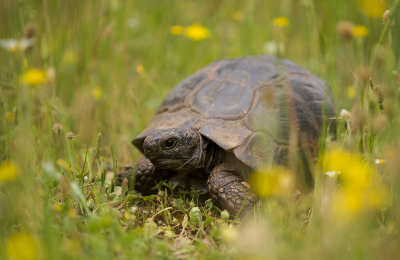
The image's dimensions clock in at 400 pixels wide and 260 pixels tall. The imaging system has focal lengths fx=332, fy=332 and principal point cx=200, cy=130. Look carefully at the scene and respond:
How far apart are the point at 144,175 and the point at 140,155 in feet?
2.20

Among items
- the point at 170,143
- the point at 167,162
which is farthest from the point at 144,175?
the point at 170,143

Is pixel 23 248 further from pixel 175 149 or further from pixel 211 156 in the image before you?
pixel 211 156

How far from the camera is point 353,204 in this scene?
1.43 m

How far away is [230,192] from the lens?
2268mm

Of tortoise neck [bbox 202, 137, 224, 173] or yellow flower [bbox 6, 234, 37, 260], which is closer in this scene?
yellow flower [bbox 6, 234, 37, 260]

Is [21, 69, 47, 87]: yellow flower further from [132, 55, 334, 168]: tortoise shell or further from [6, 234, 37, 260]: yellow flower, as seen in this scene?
[6, 234, 37, 260]: yellow flower

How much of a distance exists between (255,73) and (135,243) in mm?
1860

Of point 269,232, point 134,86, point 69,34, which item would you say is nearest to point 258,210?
point 269,232

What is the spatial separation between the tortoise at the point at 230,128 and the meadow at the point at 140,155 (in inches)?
6.1

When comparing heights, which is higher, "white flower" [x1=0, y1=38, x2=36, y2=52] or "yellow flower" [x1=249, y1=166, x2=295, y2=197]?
"white flower" [x1=0, y1=38, x2=36, y2=52]

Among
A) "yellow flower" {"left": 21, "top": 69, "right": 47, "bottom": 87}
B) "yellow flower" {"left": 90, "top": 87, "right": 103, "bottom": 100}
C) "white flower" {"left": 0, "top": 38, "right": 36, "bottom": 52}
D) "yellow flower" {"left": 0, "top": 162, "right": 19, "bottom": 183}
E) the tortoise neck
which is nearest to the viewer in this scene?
"yellow flower" {"left": 0, "top": 162, "right": 19, "bottom": 183}

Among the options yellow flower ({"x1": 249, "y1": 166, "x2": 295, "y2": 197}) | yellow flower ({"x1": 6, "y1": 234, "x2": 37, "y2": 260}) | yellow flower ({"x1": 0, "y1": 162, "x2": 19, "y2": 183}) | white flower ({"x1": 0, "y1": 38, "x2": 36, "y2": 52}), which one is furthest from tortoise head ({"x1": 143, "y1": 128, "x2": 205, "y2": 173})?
white flower ({"x1": 0, "y1": 38, "x2": 36, "y2": 52})

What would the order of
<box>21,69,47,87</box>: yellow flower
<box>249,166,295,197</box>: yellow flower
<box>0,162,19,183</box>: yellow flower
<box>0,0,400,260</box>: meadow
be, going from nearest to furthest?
1. <box>0,0,400,260</box>: meadow
2. <box>0,162,19,183</box>: yellow flower
3. <box>249,166,295,197</box>: yellow flower
4. <box>21,69,47,87</box>: yellow flower

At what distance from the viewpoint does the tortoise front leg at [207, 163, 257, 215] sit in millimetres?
2232
